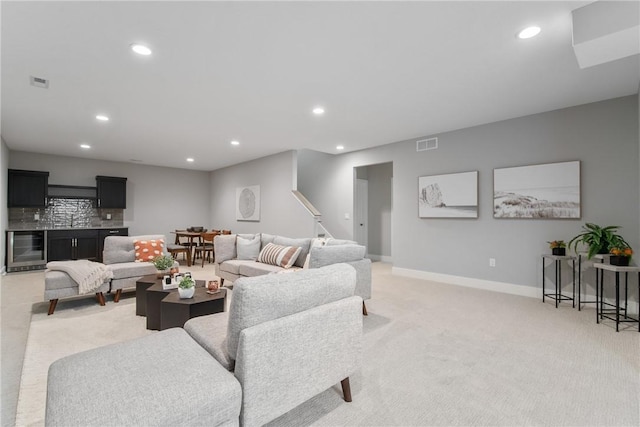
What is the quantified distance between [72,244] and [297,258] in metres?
5.72

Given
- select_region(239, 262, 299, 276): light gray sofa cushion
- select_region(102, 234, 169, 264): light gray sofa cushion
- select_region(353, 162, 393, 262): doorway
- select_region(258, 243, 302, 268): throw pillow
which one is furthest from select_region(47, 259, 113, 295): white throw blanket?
select_region(353, 162, 393, 262): doorway

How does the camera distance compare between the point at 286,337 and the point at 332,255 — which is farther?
the point at 332,255

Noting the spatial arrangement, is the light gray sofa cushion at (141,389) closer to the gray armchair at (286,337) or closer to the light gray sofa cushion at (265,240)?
the gray armchair at (286,337)

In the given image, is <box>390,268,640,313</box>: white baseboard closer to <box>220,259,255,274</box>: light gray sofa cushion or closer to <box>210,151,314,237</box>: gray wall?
<box>210,151,314,237</box>: gray wall

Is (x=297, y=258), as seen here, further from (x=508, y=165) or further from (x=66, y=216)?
(x=66, y=216)

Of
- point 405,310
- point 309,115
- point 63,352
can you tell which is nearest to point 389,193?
point 309,115

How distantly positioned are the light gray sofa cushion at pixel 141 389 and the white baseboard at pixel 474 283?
4.48 metres

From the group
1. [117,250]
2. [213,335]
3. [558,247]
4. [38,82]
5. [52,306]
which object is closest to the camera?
[213,335]

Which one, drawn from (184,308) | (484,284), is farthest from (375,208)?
(184,308)

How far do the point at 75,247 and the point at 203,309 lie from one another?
6050 mm

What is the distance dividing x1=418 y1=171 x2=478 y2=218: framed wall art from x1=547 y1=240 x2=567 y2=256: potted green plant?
3.72ft

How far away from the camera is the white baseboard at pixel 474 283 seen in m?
4.35

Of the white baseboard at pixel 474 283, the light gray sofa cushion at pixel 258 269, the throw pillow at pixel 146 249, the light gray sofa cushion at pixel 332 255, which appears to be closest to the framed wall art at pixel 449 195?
the white baseboard at pixel 474 283

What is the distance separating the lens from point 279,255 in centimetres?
443
